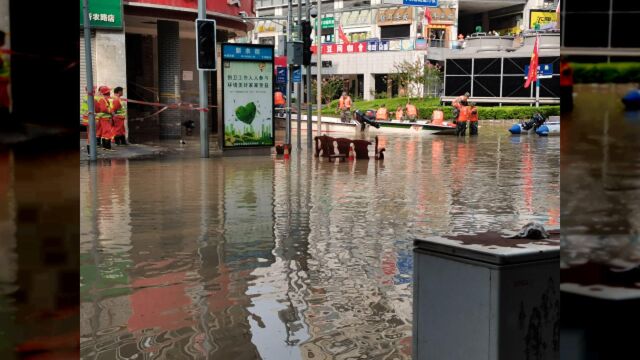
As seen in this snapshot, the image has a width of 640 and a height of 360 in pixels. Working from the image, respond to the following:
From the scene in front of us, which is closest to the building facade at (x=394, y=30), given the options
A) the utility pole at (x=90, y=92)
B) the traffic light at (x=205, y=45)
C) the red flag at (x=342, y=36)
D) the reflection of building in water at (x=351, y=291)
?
the red flag at (x=342, y=36)

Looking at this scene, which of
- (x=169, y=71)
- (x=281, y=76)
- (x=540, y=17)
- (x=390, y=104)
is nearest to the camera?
(x=169, y=71)

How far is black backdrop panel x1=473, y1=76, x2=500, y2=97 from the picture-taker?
4559 cm

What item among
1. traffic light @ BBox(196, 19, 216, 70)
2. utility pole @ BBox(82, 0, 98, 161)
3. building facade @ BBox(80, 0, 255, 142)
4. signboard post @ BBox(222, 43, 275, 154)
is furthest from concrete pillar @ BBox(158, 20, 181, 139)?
utility pole @ BBox(82, 0, 98, 161)

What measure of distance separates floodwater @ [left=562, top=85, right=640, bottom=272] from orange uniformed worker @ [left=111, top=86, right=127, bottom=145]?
62.9 feet

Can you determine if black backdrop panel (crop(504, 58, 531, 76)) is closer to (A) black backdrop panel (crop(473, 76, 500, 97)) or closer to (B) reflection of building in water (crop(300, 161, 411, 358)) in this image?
(A) black backdrop panel (crop(473, 76, 500, 97))

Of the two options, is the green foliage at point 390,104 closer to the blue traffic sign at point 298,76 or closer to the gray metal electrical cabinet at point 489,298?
the blue traffic sign at point 298,76

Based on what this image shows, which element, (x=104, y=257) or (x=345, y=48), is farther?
(x=345, y=48)

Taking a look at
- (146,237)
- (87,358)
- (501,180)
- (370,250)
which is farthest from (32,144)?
(501,180)

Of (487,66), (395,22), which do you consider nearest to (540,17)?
(395,22)

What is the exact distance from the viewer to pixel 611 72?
6.71 ft

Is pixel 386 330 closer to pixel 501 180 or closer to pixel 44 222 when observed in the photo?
pixel 44 222

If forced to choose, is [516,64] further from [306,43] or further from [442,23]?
[306,43]

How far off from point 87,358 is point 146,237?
4.06 m

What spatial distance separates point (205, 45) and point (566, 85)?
54.8 ft
